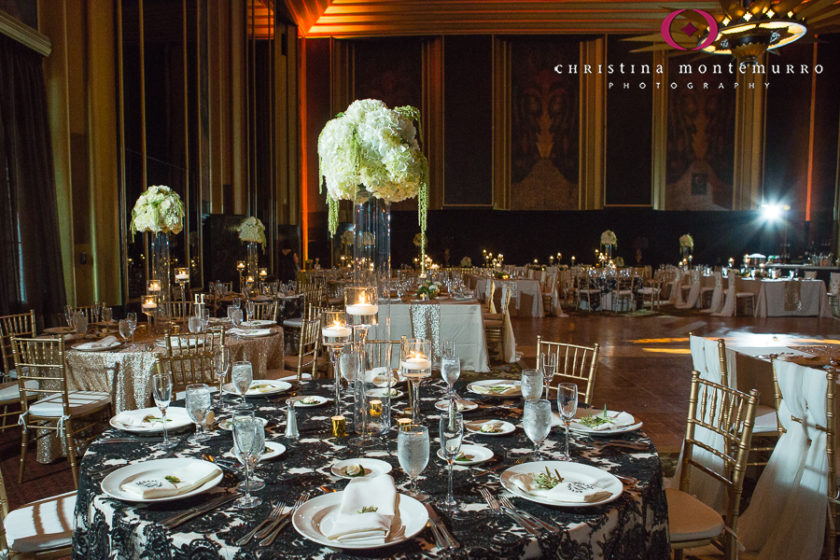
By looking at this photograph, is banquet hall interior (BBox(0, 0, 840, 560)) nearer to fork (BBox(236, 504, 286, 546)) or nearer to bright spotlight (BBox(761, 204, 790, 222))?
fork (BBox(236, 504, 286, 546))

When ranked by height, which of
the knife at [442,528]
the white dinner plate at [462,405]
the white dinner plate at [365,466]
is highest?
the white dinner plate at [462,405]

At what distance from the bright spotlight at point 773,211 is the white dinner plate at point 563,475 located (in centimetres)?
1828

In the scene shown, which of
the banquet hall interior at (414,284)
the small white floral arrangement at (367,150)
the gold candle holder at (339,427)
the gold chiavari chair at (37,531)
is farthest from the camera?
the small white floral arrangement at (367,150)

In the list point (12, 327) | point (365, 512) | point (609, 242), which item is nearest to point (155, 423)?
point (365, 512)

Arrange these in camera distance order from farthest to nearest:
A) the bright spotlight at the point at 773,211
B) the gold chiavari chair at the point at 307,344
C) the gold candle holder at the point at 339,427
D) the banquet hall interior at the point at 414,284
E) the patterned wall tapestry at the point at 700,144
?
the patterned wall tapestry at the point at 700,144 < the bright spotlight at the point at 773,211 < the gold chiavari chair at the point at 307,344 < the gold candle holder at the point at 339,427 < the banquet hall interior at the point at 414,284

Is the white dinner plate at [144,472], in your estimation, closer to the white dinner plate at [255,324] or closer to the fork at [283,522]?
the fork at [283,522]

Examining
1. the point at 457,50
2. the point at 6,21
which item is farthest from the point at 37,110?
the point at 457,50

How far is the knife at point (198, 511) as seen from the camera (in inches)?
53.6

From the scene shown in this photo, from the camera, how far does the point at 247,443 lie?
1475 millimetres

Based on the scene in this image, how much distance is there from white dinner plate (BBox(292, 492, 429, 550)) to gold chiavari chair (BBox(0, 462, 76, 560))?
2.95 ft

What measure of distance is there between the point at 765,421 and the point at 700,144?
627 inches

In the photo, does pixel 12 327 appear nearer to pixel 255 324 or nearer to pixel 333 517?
pixel 255 324

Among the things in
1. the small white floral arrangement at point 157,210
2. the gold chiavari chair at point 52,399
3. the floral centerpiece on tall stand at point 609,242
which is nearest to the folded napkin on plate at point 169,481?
the gold chiavari chair at point 52,399

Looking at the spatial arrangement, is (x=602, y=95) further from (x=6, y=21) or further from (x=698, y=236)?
(x=6, y=21)
